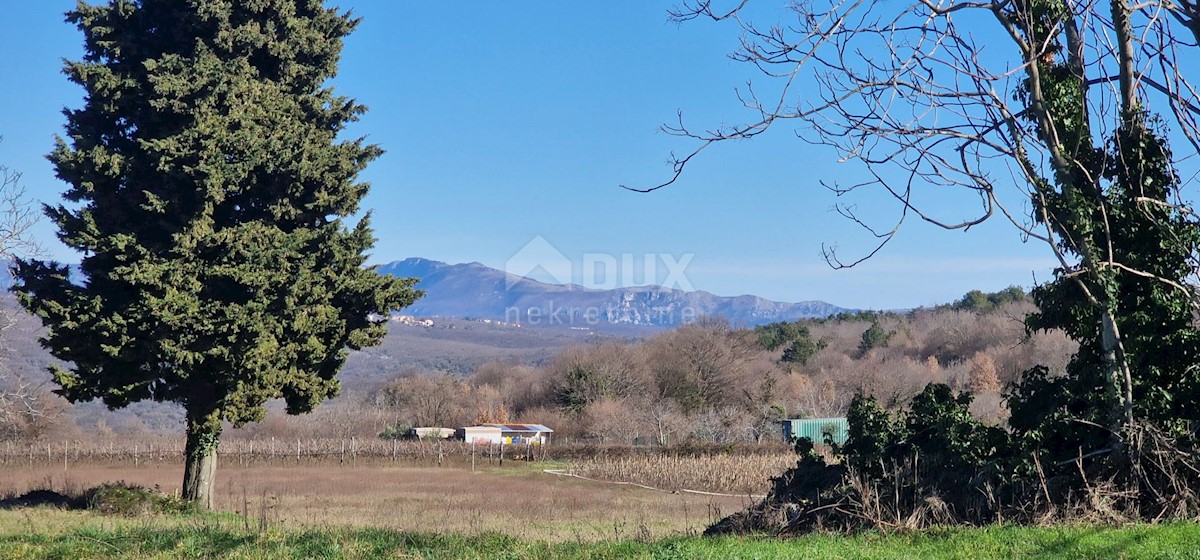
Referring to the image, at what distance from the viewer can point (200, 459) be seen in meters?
21.9

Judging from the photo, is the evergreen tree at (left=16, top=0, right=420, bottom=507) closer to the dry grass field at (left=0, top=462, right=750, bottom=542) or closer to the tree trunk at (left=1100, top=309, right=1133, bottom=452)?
the dry grass field at (left=0, top=462, right=750, bottom=542)

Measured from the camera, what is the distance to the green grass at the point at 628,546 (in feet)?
28.4

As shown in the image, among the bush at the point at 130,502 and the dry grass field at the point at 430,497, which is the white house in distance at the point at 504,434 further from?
the bush at the point at 130,502

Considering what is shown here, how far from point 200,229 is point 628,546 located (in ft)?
47.1

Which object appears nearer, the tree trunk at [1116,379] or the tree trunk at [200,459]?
the tree trunk at [1116,379]

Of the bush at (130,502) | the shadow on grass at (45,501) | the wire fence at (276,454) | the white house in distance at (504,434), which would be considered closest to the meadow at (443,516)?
the wire fence at (276,454)

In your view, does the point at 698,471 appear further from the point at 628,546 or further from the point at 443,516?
the point at 628,546

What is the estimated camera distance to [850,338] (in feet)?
386

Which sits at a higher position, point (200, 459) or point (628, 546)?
point (628, 546)

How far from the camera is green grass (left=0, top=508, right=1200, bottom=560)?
8648 millimetres

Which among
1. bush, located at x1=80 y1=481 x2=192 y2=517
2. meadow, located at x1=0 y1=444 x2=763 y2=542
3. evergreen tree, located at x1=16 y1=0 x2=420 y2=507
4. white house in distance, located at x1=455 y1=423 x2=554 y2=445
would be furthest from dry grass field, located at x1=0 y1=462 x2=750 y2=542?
white house in distance, located at x1=455 y1=423 x2=554 y2=445

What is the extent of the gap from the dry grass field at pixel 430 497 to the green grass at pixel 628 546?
1902mm

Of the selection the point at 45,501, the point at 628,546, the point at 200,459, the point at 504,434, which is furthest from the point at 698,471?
the point at 504,434

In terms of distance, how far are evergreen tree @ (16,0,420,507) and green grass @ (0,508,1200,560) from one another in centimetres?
1035
